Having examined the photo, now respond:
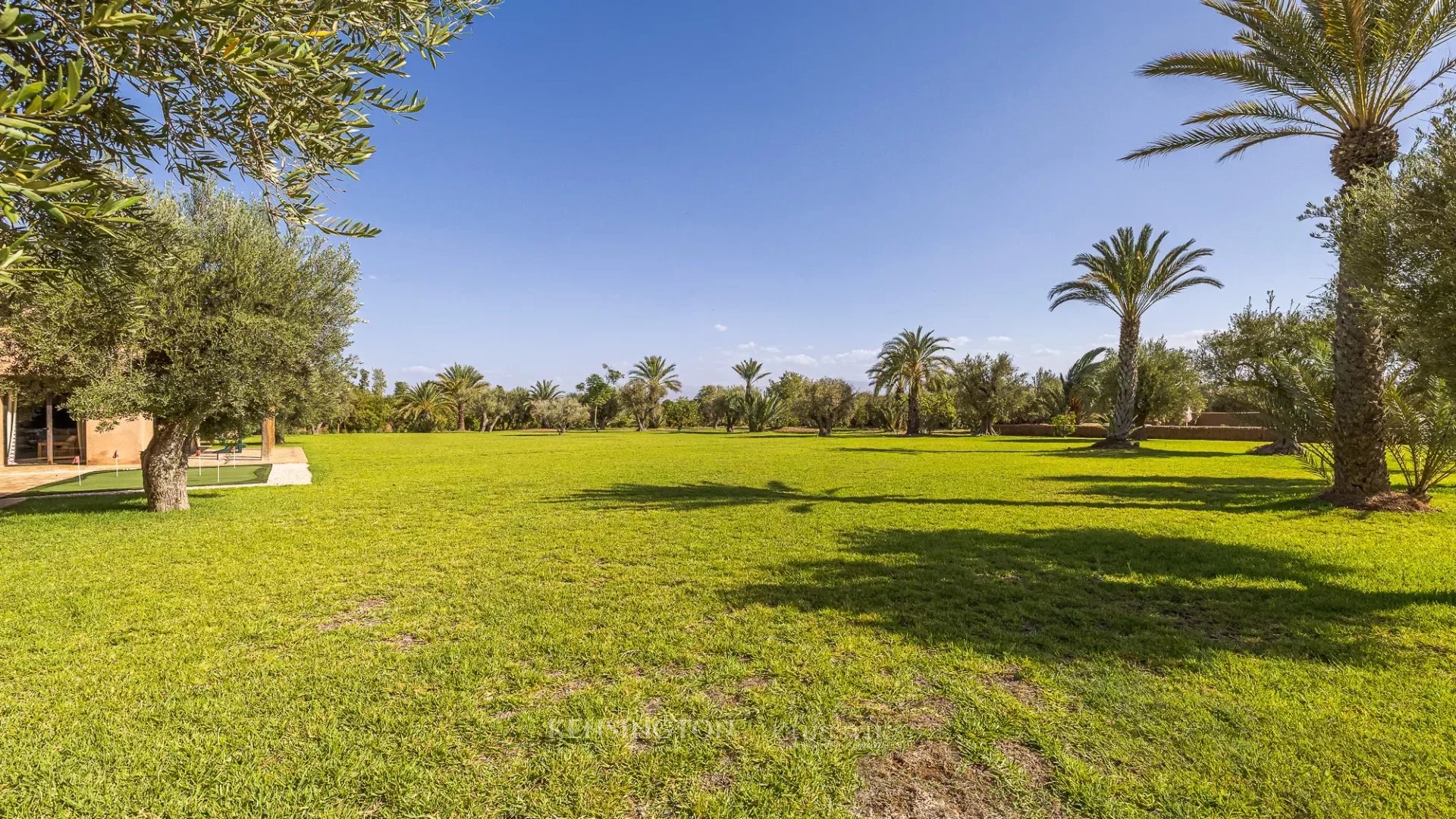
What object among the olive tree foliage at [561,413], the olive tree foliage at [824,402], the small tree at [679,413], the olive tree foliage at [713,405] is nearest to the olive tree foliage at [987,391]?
the olive tree foliage at [824,402]

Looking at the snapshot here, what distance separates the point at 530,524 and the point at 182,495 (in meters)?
7.11

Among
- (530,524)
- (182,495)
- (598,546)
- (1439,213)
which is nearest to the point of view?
(1439,213)

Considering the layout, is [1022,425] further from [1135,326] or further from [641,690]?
[641,690]

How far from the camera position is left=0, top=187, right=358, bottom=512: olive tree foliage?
884 cm

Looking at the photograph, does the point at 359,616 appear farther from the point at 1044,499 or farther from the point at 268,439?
the point at 268,439

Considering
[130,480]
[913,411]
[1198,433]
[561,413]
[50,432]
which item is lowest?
[130,480]

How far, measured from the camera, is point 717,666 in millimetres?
4348

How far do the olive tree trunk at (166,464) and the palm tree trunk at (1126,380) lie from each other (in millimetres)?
33510

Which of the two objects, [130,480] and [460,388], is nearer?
[130,480]

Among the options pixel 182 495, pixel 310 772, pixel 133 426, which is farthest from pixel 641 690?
pixel 133 426

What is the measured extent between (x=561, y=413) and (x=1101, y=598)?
2673 inches

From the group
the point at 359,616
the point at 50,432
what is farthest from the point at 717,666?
the point at 50,432

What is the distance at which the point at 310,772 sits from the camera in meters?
3.03

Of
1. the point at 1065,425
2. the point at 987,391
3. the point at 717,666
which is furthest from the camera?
the point at 987,391
